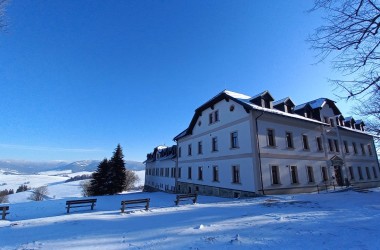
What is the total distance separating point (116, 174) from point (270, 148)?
28.4 meters

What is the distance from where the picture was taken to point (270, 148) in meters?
18.8

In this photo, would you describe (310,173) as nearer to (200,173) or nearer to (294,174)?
(294,174)

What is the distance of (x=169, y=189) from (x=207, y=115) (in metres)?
16.9

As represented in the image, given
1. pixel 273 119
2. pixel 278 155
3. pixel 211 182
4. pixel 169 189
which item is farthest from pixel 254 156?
pixel 169 189

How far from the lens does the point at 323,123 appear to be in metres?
23.0

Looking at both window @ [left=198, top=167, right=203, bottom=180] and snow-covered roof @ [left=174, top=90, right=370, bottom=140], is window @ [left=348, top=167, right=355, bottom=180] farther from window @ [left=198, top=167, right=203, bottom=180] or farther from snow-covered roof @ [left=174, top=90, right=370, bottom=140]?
window @ [left=198, top=167, right=203, bottom=180]

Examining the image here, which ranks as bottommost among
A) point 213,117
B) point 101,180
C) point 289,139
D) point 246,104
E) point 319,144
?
point 101,180

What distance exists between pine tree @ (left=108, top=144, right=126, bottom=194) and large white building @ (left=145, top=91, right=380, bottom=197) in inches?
534

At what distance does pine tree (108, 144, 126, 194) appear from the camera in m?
36.3

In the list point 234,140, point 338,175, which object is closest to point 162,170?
point 234,140

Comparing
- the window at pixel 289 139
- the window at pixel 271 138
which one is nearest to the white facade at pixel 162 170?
the window at pixel 271 138

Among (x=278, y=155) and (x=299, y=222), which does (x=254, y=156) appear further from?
(x=299, y=222)

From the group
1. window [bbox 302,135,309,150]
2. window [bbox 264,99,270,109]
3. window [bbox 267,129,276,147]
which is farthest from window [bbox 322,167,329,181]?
window [bbox 264,99,270,109]

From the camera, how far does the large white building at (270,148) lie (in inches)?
722
